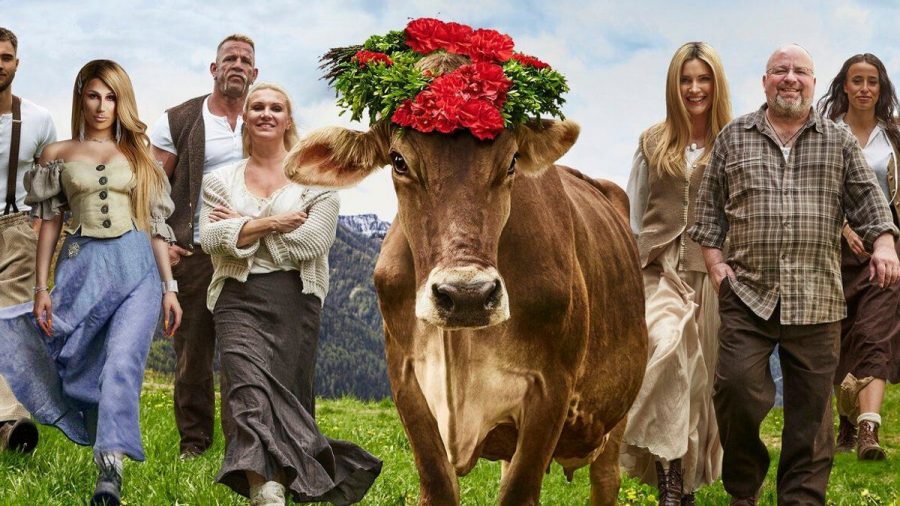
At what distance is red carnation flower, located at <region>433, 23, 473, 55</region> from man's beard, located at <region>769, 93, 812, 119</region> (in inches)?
92.9

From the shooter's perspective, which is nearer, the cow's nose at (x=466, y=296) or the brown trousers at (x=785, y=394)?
the cow's nose at (x=466, y=296)

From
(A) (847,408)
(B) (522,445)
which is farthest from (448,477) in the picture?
(A) (847,408)

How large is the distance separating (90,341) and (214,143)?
248 centimetres

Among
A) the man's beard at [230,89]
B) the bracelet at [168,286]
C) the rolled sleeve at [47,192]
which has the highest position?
the man's beard at [230,89]

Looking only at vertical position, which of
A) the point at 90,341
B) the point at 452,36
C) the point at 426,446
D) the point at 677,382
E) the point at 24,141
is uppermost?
the point at 452,36

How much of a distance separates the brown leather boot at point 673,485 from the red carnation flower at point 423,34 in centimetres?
329

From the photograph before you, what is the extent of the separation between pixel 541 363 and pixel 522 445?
1.21ft

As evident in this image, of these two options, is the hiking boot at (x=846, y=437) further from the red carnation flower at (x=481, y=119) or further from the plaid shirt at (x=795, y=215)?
the red carnation flower at (x=481, y=119)

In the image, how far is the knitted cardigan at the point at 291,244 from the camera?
21.7ft

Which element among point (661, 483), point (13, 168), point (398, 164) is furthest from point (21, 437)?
point (398, 164)

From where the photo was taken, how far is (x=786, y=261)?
6.88 m

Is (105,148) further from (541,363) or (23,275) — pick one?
(541,363)

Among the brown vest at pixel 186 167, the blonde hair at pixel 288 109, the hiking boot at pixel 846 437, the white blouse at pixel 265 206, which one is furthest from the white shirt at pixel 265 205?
the hiking boot at pixel 846 437

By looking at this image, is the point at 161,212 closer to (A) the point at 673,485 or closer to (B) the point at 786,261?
(A) the point at 673,485
